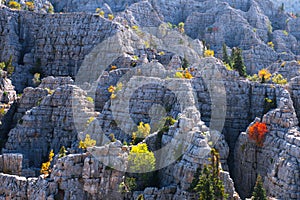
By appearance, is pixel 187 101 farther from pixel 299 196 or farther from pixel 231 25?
pixel 231 25

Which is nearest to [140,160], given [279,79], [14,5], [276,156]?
[276,156]

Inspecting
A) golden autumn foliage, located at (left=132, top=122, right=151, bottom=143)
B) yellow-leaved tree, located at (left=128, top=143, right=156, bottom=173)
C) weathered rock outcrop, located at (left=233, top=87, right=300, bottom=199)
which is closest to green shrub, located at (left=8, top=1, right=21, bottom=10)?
golden autumn foliage, located at (left=132, top=122, right=151, bottom=143)

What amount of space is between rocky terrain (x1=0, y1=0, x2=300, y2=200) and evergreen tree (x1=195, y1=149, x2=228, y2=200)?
166cm

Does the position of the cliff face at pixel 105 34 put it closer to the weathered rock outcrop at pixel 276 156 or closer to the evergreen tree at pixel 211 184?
the weathered rock outcrop at pixel 276 156

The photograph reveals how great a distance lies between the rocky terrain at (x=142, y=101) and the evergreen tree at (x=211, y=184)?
1663 millimetres

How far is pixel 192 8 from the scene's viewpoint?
131250 mm

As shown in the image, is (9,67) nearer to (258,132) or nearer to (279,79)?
(279,79)

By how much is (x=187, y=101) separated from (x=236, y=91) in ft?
29.8

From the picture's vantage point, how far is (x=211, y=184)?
47.2 m

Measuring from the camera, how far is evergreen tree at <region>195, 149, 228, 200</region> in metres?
46.7

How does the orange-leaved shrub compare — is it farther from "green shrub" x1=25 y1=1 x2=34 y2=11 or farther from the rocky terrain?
"green shrub" x1=25 y1=1 x2=34 y2=11

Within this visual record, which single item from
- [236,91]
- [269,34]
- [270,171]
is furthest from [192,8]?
[270,171]

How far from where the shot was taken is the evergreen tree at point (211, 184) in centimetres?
4669

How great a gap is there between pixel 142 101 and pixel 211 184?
2387 cm
